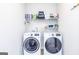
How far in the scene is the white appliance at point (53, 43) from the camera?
344cm

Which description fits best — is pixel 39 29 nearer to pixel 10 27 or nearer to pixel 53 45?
pixel 53 45

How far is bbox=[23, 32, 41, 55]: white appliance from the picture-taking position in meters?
3.48

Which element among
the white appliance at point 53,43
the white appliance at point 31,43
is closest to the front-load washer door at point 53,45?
the white appliance at point 53,43

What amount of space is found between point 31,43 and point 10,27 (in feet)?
2.90

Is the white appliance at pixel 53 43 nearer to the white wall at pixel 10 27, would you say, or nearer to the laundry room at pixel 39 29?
the laundry room at pixel 39 29

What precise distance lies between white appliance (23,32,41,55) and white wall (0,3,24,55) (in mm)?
167

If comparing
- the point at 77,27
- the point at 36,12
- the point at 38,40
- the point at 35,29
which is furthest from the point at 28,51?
the point at 77,27

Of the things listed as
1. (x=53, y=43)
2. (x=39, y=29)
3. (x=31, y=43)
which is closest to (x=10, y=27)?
(x=31, y=43)

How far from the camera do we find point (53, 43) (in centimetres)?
→ 347

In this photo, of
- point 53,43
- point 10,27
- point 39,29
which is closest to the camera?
point 10,27

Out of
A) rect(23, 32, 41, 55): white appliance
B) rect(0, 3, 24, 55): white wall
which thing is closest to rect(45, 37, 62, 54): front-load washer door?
rect(23, 32, 41, 55): white appliance

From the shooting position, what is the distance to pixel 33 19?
12.1 ft

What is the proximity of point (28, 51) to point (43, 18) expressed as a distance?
1.01 m

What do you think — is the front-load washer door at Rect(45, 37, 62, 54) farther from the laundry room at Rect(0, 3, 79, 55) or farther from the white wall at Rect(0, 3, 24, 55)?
the white wall at Rect(0, 3, 24, 55)
